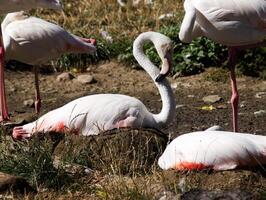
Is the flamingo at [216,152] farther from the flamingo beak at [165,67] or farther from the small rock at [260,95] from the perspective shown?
the small rock at [260,95]

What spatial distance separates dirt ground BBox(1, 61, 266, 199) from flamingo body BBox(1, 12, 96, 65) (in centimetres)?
60

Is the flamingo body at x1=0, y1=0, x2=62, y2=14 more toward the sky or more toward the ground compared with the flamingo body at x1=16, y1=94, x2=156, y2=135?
more toward the sky

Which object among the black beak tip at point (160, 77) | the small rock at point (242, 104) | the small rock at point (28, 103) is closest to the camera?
the black beak tip at point (160, 77)

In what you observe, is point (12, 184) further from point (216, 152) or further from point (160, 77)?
point (160, 77)

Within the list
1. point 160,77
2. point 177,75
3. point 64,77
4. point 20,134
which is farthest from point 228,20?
point 64,77

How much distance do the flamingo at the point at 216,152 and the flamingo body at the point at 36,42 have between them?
2.94m

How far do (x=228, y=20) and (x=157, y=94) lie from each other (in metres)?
2.34

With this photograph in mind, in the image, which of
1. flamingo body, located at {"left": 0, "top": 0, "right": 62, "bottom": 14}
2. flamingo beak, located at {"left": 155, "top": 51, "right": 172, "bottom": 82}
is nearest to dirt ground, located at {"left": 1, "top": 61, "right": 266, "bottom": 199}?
flamingo beak, located at {"left": 155, "top": 51, "right": 172, "bottom": 82}

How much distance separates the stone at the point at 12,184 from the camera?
517cm

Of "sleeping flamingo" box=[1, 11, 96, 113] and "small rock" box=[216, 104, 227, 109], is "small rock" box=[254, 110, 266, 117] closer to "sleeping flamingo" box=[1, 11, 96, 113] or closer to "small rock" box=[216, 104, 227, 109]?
"small rock" box=[216, 104, 227, 109]

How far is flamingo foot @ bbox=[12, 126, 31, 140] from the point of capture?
632 cm

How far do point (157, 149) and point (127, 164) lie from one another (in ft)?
1.30

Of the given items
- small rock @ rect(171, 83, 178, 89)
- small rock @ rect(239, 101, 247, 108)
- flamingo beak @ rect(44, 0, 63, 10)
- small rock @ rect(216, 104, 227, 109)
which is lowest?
small rock @ rect(171, 83, 178, 89)

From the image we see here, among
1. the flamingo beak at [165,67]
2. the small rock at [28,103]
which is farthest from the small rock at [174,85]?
the flamingo beak at [165,67]
